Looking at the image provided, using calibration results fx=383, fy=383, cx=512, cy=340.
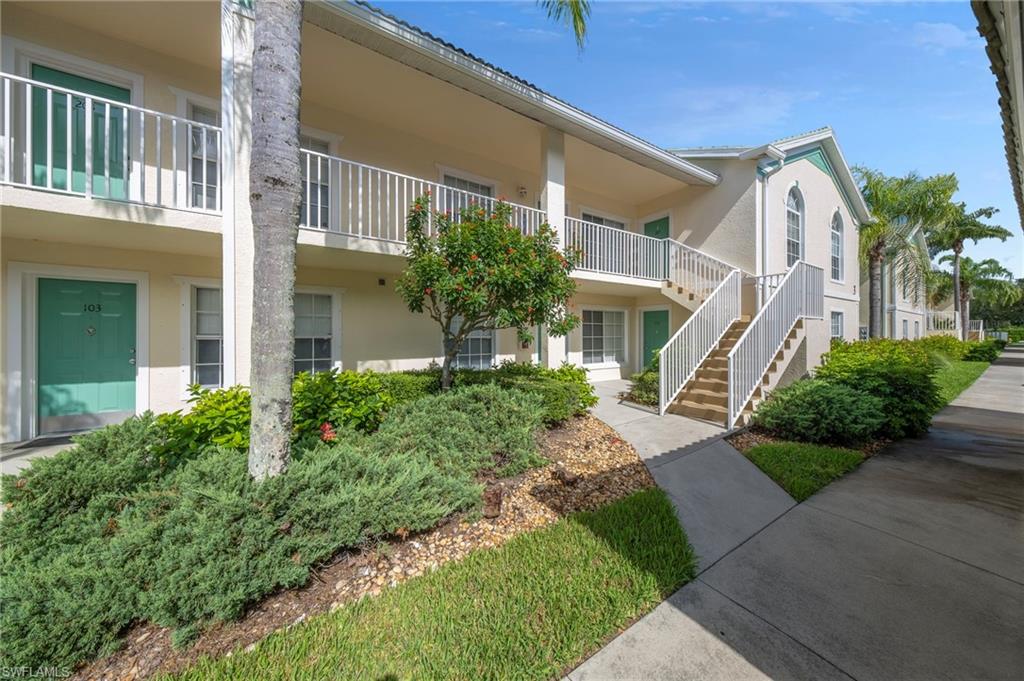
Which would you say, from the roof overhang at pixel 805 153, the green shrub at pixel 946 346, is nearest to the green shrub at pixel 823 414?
the roof overhang at pixel 805 153

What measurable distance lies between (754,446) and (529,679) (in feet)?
16.7

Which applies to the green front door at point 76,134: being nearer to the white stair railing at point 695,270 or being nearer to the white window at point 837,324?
the white stair railing at point 695,270

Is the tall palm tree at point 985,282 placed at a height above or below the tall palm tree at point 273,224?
above

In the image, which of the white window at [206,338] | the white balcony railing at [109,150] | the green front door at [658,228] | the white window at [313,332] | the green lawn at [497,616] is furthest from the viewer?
the green front door at [658,228]

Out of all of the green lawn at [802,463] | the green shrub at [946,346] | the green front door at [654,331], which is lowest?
the green lawn at [802,463]


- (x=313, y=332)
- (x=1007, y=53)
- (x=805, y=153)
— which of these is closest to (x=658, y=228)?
(x=805, y=153)

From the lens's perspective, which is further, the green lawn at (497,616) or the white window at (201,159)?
the white window at (201,159)

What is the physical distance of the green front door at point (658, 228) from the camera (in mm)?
12375

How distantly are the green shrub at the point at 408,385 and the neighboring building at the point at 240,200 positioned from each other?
1.89 m

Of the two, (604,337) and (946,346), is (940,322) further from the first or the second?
(604,337)

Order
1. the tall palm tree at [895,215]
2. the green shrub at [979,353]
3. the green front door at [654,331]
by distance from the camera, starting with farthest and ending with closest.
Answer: the green shrub at [979,353] → the tall palm tree at [895,215] → the green front door at [654,331]

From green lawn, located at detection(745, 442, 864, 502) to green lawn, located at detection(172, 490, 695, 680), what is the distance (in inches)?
78.9

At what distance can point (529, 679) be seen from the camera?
215cm

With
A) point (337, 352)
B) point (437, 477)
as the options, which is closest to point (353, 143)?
point (337, 352)
